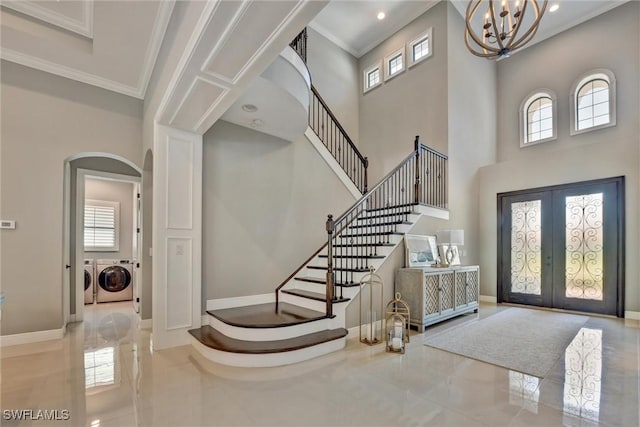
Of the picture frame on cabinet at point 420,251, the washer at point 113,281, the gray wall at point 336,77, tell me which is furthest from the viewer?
the gray wall at point 336,77

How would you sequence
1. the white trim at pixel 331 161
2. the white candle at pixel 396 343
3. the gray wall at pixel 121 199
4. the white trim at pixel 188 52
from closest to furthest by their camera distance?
the white trim at pixel 188 52 → the white candle at pixel 396 343 → the white trim at pixel 331 161 → the gray wall at pixel 121 199

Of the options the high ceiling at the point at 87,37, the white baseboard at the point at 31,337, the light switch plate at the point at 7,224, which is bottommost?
the white baseboard at the point at 31,337

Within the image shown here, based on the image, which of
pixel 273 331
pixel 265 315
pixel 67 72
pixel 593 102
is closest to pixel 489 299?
pixel 593 102

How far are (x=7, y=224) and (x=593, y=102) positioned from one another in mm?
10419

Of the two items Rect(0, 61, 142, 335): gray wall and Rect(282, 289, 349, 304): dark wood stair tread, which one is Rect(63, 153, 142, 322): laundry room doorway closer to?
Rect(0, 61, 142, 335): gray wall

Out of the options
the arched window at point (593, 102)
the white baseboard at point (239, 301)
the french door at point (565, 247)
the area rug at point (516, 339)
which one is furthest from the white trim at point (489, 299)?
the white baseboard at point (239, 301)

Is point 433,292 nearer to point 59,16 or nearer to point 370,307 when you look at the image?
point 370,307

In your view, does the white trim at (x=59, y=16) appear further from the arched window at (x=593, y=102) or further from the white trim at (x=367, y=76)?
the arched window at (x=593, y=102)

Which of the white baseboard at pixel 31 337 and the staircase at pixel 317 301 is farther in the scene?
the white baseboard at pixel 31 337

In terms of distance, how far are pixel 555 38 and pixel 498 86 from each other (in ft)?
4.59

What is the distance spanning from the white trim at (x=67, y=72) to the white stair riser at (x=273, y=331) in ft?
12.0

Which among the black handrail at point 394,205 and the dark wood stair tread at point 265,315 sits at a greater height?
the black handrail at point 394,205

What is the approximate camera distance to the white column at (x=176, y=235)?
3717 mm

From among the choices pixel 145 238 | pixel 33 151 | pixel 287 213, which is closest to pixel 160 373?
pixel 145 238
